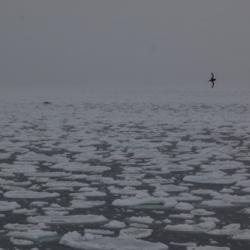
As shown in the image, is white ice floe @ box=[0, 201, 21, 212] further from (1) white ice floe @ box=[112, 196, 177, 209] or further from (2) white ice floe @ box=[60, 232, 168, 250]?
(2) white ice floe @ box=[60, 232, 168, 250]

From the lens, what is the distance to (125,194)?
5629 millimetres

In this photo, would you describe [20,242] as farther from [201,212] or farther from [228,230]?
[201,212]

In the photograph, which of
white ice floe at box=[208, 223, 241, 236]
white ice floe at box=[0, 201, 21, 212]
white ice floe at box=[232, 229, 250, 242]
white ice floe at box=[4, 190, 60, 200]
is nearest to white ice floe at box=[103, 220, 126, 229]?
white ice floe at box=[208, 223, 241, 236]

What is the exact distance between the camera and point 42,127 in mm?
14773

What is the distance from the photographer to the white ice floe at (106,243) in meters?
3.68

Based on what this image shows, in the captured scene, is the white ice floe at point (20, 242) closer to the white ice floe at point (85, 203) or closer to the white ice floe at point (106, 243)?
the white ice floe at point (106, 243)

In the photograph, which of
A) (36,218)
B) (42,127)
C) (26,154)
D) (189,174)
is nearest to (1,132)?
(42,127)

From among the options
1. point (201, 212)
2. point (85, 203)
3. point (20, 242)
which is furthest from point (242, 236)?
point (85, 203)

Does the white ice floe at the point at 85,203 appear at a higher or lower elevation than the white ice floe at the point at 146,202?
lower

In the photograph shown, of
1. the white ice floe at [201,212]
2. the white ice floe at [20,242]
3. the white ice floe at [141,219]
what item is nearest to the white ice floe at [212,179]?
the white ice floe at [201,212]

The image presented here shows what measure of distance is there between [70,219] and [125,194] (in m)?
1.20

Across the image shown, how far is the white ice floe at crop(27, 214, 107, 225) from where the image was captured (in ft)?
14.4

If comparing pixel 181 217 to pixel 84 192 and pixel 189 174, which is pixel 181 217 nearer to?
pixel 84 192

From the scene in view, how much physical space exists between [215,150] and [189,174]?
2.61 metres
